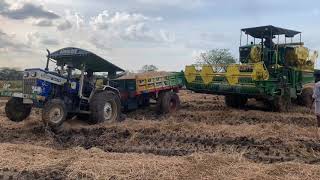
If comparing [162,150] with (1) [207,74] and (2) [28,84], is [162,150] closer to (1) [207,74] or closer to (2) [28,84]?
(2) [28,84]

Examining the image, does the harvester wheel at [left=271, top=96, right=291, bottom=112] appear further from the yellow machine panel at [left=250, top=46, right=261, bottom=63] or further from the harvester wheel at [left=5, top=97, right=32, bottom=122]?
the harvester wheel at [left=5, top=97, right=32, bottom=122]

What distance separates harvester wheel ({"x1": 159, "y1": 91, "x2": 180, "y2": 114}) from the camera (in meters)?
16.5

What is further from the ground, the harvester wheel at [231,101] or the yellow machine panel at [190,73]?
the yellow machine panel at [190,73]

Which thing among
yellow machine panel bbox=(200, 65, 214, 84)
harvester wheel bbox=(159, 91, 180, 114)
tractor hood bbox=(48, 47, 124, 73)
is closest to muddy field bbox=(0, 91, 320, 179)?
harvester wheel bbox=(159, 91, 180, 114)

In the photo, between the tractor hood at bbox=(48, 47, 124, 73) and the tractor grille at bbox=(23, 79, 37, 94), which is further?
the tractor hood at bbox=(48, 47, 124, 73)

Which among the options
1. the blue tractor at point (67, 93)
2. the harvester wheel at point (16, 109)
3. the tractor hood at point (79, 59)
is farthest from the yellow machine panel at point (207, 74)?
the harvester wheel at point (16, 109)

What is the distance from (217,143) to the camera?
1003cm

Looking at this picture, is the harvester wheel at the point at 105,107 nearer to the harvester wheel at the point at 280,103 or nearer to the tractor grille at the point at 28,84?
the tractor grille at the point at 28,84

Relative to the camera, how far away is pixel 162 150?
30.5 ft

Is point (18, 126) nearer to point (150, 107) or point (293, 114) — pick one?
point (150, 107)

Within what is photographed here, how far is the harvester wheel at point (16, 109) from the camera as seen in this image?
1302 cm

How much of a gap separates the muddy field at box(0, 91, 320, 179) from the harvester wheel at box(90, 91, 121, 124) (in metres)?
0.42

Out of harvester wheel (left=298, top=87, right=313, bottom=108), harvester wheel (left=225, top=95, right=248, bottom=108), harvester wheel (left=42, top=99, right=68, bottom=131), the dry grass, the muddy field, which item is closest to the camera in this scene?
the dry grass

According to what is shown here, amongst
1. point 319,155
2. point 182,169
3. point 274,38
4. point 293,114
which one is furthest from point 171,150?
point 274,38
